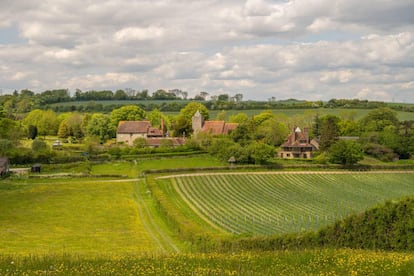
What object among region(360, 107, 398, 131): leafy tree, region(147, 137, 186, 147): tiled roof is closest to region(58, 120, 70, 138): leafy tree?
region(147, 137, 186, 147): tiled roof

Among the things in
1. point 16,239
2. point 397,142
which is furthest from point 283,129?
point 16,239

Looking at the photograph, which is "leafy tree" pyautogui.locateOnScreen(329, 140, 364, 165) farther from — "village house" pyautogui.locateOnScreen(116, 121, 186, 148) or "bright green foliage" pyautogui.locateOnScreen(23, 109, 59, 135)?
"bright green foliage" pyautogui.locateOnScreen(23, 109, 59, 135)

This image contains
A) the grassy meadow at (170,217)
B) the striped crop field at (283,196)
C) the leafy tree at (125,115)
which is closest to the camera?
the grassy meadow at (170,217)

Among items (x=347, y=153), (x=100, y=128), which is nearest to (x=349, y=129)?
(x=347, y=153)

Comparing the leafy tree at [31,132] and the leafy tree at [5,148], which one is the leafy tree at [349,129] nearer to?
the leafy tree at [5,148]

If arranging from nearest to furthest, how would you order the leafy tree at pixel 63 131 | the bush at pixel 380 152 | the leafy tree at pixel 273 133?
the bush at pixel 380 152 → the leafy tree at pixel 273 133 → the leafy tree at pixel 63 131

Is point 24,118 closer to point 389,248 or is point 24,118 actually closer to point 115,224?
point 115,224

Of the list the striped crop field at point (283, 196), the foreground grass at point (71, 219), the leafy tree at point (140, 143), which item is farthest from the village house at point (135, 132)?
the foreground grass at point (71, 219)
